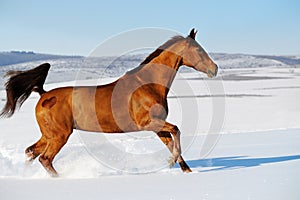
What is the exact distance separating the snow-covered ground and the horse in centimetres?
46

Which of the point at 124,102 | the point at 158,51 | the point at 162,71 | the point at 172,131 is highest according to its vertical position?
the point at 158,51

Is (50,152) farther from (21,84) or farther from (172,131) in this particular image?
(172,131)

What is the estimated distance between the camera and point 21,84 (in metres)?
5.48

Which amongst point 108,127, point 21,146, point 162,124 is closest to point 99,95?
point 108,127

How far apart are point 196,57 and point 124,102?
1118 millimetres

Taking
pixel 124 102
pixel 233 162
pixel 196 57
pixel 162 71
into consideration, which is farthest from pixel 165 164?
pixel 196 57

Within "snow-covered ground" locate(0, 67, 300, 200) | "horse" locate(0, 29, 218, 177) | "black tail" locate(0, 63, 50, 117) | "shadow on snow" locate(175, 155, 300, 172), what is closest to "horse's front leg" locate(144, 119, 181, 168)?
"horse" locate(0, 29, 218, 177)

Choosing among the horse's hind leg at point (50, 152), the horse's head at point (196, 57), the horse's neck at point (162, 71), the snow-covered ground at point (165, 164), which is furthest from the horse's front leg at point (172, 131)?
the horse's hind leg at point (50, 152)

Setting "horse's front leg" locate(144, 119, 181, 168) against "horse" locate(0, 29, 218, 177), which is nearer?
"horse's front leg" locate(144, 119, 181, 168)

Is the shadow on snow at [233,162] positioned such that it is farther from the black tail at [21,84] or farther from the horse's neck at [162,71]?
the black tail at [21,84]

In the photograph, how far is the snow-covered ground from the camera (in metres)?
→ 3.73

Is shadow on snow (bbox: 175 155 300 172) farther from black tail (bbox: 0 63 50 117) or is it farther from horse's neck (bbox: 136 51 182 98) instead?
black tail (bbox: 0 63 50 117)

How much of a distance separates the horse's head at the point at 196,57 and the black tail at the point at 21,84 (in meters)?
2.02

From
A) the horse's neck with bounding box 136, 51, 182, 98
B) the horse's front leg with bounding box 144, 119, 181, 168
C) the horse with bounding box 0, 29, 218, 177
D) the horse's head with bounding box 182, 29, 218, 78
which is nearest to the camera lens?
the horse's front leg with bounding box 144, 119, 181, 168
